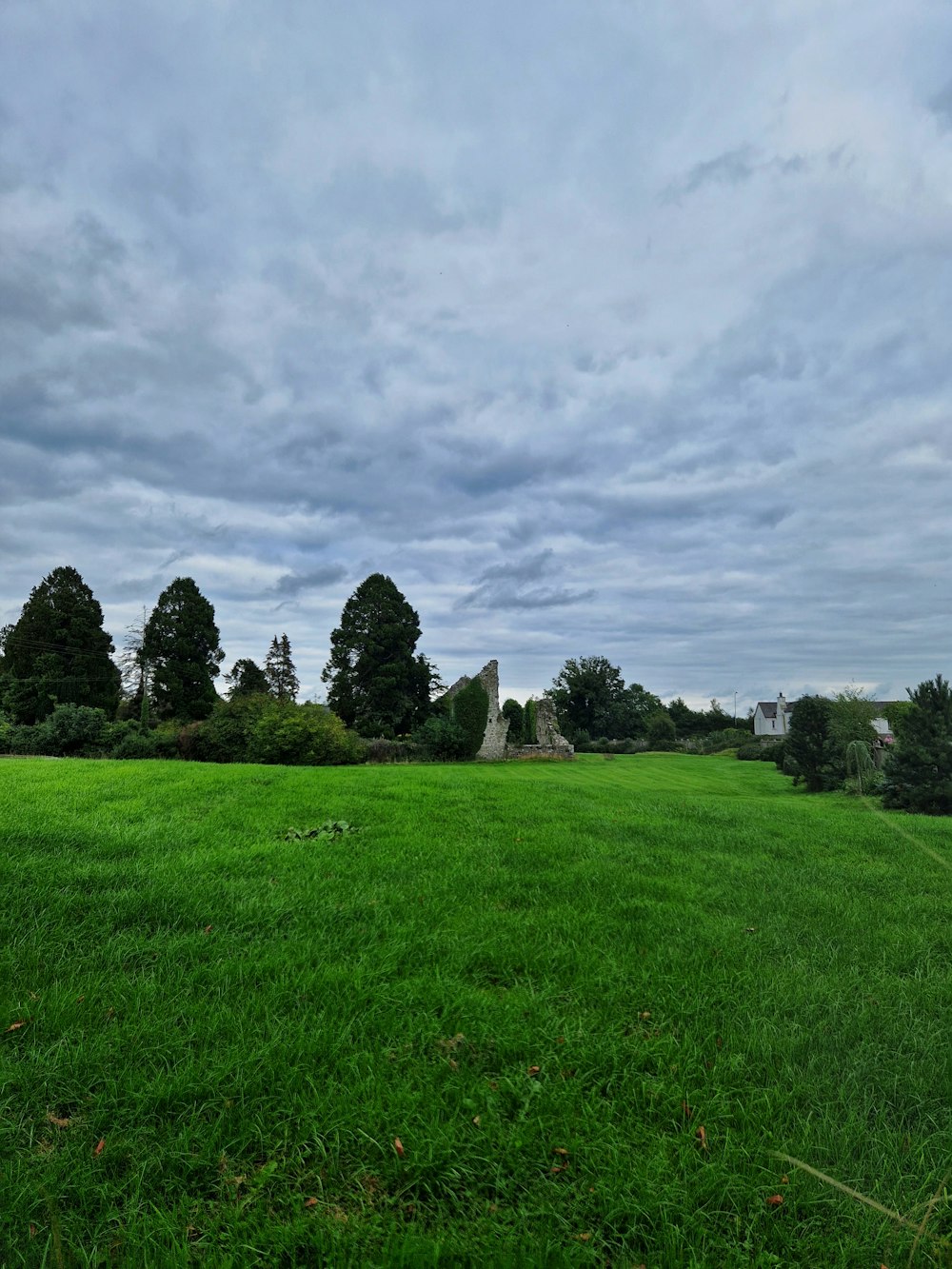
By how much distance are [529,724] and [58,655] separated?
24669mm

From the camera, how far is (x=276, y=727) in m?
19.8

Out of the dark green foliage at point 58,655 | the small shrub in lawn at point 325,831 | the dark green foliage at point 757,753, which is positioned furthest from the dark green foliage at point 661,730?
the small shrub in lawn at point 325,831

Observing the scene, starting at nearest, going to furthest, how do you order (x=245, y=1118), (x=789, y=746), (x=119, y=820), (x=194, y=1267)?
(x=194, y=1267)
(x=245, y=1118)
(x=119, y=820)
(x=789, y=746)

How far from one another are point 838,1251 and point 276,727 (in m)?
19.3

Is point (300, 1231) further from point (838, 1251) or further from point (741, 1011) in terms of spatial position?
point (741, 1011)

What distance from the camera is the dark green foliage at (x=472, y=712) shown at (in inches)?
1085

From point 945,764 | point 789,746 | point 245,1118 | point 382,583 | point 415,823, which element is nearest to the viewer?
point 245,1118

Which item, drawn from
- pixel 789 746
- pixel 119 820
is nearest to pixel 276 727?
pixel 119 820

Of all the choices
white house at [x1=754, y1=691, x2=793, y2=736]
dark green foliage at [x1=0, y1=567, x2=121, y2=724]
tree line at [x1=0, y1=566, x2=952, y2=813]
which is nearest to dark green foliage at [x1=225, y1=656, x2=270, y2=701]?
tree line at [x1=0, y1=566, x2=952, y2=813]

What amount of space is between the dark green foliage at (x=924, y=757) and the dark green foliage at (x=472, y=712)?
16.3 meters

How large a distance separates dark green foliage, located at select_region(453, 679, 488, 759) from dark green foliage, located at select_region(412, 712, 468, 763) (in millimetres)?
645

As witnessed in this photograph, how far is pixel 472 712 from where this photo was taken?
27.8 metres

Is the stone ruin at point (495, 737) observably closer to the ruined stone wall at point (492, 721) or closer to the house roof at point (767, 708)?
the ruined stone wall at point (492, 721)

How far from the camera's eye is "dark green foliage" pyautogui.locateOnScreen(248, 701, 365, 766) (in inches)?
765
